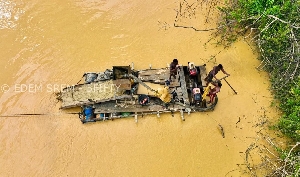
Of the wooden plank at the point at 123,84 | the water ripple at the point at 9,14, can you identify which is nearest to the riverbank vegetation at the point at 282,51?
the wooden plank at the point at 123,84

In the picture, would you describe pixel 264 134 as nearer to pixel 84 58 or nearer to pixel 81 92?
pixel 81 92

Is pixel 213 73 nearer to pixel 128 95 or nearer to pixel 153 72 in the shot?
pixel 153 72

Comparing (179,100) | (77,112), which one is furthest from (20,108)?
(179,100)

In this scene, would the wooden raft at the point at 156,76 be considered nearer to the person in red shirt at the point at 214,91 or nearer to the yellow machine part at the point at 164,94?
the yellow machine part at the point at 164,94

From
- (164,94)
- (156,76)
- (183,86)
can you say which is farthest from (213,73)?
(156,76)

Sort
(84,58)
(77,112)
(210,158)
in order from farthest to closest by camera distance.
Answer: (84,58), (77,112), (210,158)

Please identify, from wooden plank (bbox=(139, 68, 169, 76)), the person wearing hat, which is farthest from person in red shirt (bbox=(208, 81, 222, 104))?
wooden plank (bbox=(139, 68, 169, 76))

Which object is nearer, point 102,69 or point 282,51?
point 282,51
